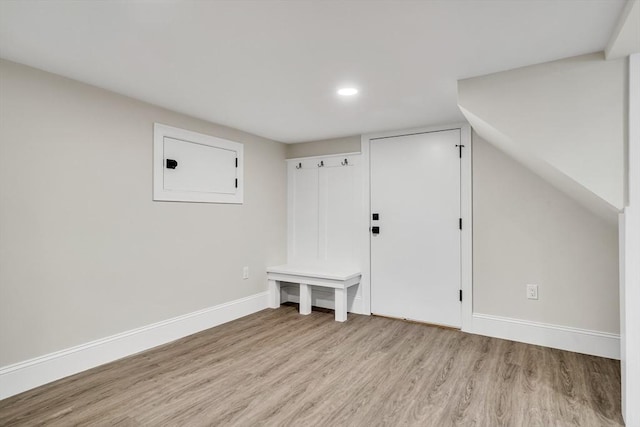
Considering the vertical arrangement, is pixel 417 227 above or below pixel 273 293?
above

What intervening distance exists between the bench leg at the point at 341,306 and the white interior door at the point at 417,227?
39 centimetres

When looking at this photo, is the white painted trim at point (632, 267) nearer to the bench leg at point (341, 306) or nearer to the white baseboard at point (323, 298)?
the bench leg at point (341, 306)

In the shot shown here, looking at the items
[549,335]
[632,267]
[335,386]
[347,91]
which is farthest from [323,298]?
[632,267]

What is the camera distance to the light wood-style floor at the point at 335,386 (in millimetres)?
1973

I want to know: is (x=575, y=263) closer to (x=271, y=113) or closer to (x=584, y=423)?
(x=584, y=423)

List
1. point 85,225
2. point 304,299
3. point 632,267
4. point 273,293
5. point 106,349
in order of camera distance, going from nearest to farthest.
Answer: point 632,267 → point 85,225 → point 106,349 → point 304,299 → point 273,293

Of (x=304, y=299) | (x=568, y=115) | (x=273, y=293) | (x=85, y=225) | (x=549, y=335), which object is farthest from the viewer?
(x=273, y=293)

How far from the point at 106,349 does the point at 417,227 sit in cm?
301

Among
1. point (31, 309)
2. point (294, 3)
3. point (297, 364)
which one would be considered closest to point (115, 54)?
point (294, 3)

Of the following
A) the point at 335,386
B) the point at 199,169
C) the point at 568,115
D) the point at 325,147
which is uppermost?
the point at 325,147

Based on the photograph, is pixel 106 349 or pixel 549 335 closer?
pixel 106 349

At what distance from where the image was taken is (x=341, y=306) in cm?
378

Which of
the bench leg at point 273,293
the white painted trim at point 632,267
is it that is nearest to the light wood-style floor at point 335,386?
the white painted trim at point 632,267

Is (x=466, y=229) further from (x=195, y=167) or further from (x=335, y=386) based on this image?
(x=195, y=167)
